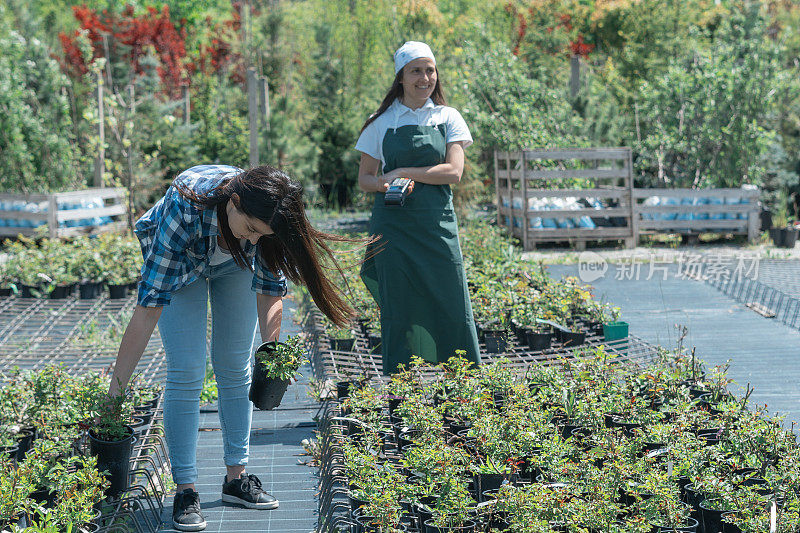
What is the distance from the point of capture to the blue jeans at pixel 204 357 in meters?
2.85

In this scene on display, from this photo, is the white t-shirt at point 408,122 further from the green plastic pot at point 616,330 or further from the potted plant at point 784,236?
the potted plant at point 784,236

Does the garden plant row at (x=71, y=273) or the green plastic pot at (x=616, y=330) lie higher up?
the garden plant row at (x=71, y=273)

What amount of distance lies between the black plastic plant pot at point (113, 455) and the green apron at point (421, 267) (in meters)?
1.42

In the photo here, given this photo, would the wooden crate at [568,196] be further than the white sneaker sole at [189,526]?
Yes

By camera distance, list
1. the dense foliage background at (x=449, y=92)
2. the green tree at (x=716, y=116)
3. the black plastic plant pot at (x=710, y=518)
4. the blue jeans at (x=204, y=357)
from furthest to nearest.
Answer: the dense foliage background at (x=449, y=92), the green tree at (x=716, y=116), the blue jeans at (x=204, y=357), the black plastic plant pot at (x=710, y=518)

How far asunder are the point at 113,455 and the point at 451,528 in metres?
1.19

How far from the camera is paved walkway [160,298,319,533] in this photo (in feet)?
10.0

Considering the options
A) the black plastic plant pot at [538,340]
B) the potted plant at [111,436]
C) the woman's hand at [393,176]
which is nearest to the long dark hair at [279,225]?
the potted plant at [111,436]

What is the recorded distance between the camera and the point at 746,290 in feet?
22.9

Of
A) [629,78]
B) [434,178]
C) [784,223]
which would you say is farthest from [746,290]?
[629,78]

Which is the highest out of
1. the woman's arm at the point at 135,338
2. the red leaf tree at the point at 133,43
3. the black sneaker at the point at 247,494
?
the red leaf tree at the point at 133,43

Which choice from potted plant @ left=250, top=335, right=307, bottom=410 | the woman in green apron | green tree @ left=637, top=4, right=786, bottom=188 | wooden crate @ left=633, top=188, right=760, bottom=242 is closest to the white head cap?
the woman in green apron

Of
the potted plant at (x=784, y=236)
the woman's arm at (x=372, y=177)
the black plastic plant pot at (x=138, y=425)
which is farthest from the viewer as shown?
the potted plant at (x=784, y=236)

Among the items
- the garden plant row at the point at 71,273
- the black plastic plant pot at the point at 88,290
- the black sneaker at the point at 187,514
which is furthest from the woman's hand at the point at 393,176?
the black plastic plant pot at the point at 88,290
